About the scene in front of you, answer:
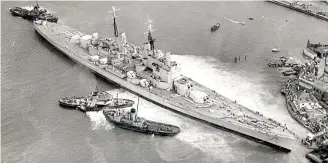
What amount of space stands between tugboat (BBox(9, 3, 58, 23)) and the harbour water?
169 cm

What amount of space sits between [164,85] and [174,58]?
13.3 metres

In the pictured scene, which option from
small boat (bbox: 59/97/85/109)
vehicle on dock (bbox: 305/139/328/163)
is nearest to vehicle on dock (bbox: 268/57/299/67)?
vehicle on dock (bbox: 305/139/328/163)

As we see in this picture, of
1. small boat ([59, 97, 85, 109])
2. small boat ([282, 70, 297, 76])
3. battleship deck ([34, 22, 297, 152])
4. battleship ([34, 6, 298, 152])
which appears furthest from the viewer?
small boat ([282, 70, 297, 76])

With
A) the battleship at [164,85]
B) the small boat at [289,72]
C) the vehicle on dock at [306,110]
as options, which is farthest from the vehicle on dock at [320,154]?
the small boat at [289,72]

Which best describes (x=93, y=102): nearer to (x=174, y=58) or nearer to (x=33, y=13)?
(x=174, y=58)

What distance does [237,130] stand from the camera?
5847 centimetres

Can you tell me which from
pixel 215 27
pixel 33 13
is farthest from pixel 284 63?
pixel 33 13

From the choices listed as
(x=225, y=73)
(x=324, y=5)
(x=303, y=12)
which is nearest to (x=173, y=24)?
(x=225, y=73)

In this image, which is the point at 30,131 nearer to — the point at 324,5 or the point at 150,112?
the point at 150,112

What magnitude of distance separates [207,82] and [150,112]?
39.5 feet

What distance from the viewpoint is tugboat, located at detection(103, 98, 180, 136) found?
5856cm

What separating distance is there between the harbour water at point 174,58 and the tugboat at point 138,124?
0.89 meters

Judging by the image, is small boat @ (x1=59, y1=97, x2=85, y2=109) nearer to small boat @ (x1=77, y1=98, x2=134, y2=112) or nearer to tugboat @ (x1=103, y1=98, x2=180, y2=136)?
small boat @ (x1=77, y1=98, x2=134, y2=112)

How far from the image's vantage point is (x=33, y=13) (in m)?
94.1
